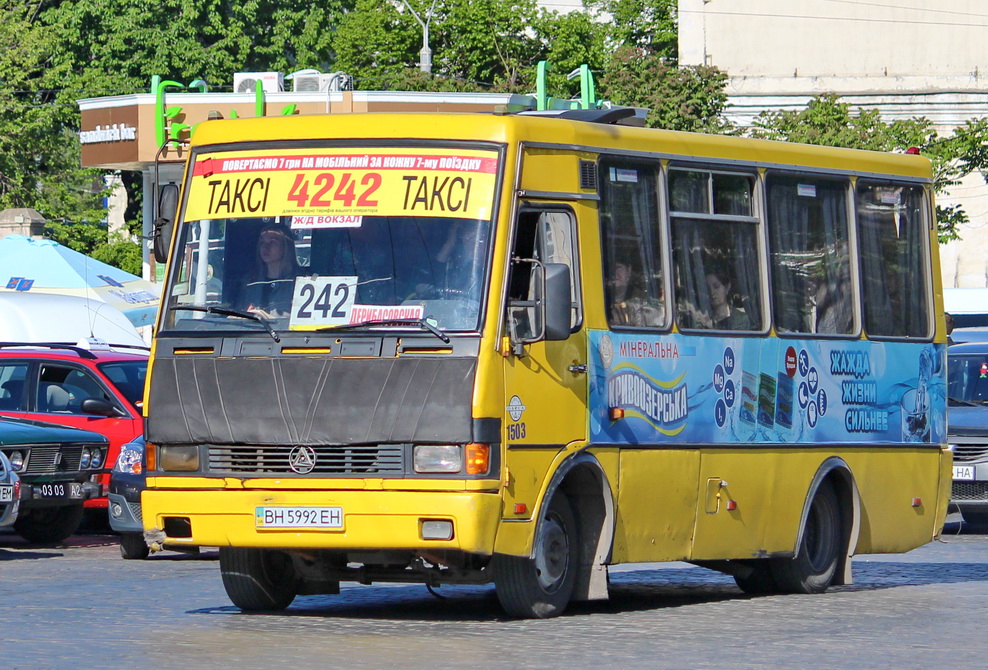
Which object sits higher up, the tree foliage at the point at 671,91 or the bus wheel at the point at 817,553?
the tree foliage at the point at 671,91

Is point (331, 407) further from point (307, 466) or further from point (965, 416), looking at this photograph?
point (965, 416)

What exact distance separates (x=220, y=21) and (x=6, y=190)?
33.2 ft

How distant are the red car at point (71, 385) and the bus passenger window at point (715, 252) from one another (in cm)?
849

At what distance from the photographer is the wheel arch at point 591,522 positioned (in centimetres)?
1154

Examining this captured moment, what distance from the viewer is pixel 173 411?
1106 centimetres

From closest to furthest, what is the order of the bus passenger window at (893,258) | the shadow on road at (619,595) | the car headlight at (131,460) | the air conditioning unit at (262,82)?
the shadow on road at (619,595) → the bus passenger window at (893,258) → the car headlight at (131,460) → the air conditioning unit at (262,82)

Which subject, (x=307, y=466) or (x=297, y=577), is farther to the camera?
(x=297, y=577)

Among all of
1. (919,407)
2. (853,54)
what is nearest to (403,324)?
(919,407)

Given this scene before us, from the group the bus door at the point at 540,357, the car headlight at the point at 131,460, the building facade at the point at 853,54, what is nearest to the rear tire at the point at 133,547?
the car headlight at the point at 131,460

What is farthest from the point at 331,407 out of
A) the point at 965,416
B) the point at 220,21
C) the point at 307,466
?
the point at 220,21

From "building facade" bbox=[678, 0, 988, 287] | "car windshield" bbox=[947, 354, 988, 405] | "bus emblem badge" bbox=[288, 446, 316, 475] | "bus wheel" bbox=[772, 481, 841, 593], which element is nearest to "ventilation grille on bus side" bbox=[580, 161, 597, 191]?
"bus emblem badge" bbox=[288, 446, 316, 475]

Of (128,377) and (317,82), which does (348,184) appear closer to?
(128,377)

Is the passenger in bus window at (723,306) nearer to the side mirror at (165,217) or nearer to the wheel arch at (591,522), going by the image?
the wheel arch at (591,522)

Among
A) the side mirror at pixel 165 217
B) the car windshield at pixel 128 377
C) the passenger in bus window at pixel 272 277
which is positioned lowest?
the car windshield at pixel 128 377
